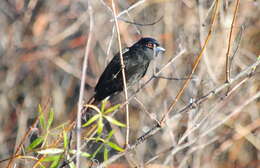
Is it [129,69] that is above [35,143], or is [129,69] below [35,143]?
above

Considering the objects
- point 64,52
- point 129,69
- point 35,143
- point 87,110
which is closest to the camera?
point 35,143

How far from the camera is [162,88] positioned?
6.11 m

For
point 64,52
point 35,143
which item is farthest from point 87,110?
point 64,52

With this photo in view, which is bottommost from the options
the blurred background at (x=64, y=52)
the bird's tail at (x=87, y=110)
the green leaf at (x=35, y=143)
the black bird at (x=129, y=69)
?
the green leaf at (x=35, y=143)

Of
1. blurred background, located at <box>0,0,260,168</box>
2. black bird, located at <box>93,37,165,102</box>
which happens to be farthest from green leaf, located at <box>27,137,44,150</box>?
blurred background, located at <box>0,0,260,168</box>

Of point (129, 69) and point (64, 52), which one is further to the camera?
point (64, 52)

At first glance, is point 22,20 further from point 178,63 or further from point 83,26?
point 178,63

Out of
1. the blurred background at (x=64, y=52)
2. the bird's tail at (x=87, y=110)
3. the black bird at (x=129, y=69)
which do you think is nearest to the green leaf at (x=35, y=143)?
the bird's tail at (x=87, y=110)

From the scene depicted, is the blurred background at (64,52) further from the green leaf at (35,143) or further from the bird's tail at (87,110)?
the green leaf at (35,143)

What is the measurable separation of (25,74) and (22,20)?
980mm

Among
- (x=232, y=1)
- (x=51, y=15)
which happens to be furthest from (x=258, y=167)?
(x=51, y=15)

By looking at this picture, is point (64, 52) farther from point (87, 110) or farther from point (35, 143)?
point (35, 143)

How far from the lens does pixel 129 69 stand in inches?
213

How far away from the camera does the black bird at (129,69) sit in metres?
5.30
